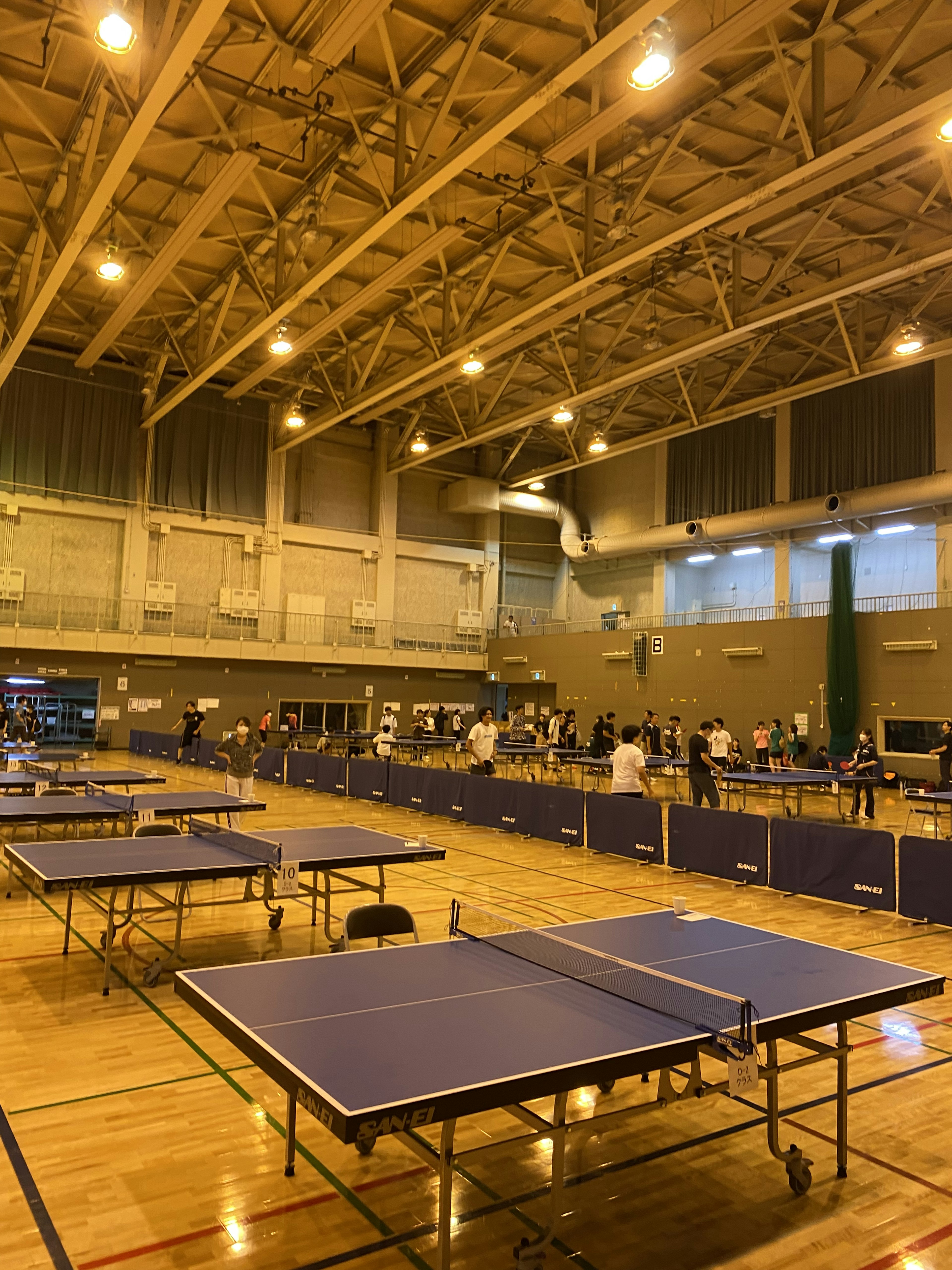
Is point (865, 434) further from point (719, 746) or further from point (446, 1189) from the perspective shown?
point (446, 1189)

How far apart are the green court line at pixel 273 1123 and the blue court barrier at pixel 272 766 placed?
582 inches

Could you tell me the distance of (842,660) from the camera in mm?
24266

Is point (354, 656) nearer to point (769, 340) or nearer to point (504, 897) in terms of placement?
point (769, 340)

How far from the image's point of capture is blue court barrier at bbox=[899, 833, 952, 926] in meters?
8.78

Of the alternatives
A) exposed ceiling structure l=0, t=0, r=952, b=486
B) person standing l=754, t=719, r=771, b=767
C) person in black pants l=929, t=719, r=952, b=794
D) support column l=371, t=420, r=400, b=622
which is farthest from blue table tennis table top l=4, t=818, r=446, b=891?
support column l=371, t=420, r=400, b=622

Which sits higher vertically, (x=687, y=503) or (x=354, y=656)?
(x=687, y=503)

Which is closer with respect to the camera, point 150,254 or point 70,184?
point 70,184

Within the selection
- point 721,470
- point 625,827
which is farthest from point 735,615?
point 625,827

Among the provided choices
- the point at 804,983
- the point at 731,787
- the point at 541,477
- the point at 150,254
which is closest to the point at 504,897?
the point at 804,983

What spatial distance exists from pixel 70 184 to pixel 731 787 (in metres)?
18.3

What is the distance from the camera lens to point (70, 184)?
1606 cm

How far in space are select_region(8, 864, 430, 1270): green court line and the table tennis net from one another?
1.16 metres

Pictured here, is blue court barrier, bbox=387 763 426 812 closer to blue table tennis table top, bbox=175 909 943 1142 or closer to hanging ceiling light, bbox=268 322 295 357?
hanging ceiling light, bbox=268 322 295 357

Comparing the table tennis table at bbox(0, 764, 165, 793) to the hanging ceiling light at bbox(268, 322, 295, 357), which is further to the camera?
the hanging ceiling light at bbox(268, 322, 295, 357)
